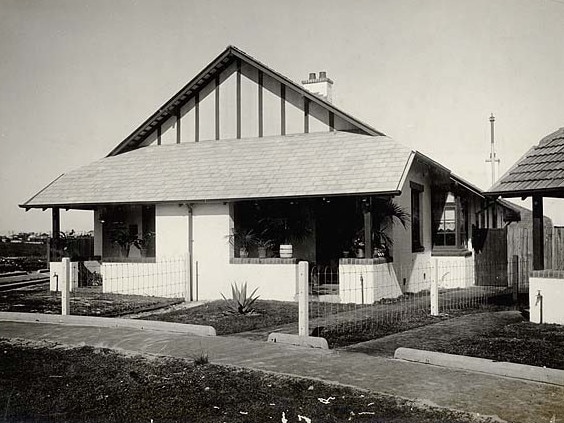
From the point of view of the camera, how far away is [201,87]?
19.5 m

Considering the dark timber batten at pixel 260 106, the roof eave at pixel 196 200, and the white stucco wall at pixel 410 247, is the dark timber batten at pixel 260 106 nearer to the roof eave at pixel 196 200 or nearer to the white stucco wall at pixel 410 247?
the roof eave at pixel 196 200

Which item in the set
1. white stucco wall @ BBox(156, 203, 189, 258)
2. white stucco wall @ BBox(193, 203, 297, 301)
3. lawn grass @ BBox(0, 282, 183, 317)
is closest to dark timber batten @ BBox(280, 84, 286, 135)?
white stucco wall @ BBox(193, 203, 297, 301)

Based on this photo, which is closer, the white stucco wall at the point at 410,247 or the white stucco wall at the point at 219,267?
the white stucco wall at the point at 219,267

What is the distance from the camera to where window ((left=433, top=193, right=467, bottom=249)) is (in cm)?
1981

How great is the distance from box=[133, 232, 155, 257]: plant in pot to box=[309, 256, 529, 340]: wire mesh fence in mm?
5084

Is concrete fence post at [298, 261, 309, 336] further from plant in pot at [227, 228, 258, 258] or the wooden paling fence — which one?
the wooden paling fence

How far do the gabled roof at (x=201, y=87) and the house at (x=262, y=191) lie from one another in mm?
41

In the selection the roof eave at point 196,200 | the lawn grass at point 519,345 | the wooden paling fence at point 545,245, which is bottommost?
the lawn grass at point 519,345

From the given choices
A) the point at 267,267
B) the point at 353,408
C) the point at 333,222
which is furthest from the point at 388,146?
the point at 353,408

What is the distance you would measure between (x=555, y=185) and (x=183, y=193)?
9656mm

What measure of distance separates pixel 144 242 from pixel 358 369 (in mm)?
12322

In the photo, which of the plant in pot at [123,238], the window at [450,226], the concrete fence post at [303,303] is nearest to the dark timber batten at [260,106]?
the plant in pot at [123,238]

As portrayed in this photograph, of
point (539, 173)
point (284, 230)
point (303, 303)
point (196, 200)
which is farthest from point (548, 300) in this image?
point (196, 200)

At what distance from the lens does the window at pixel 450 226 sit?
19.8 meters
